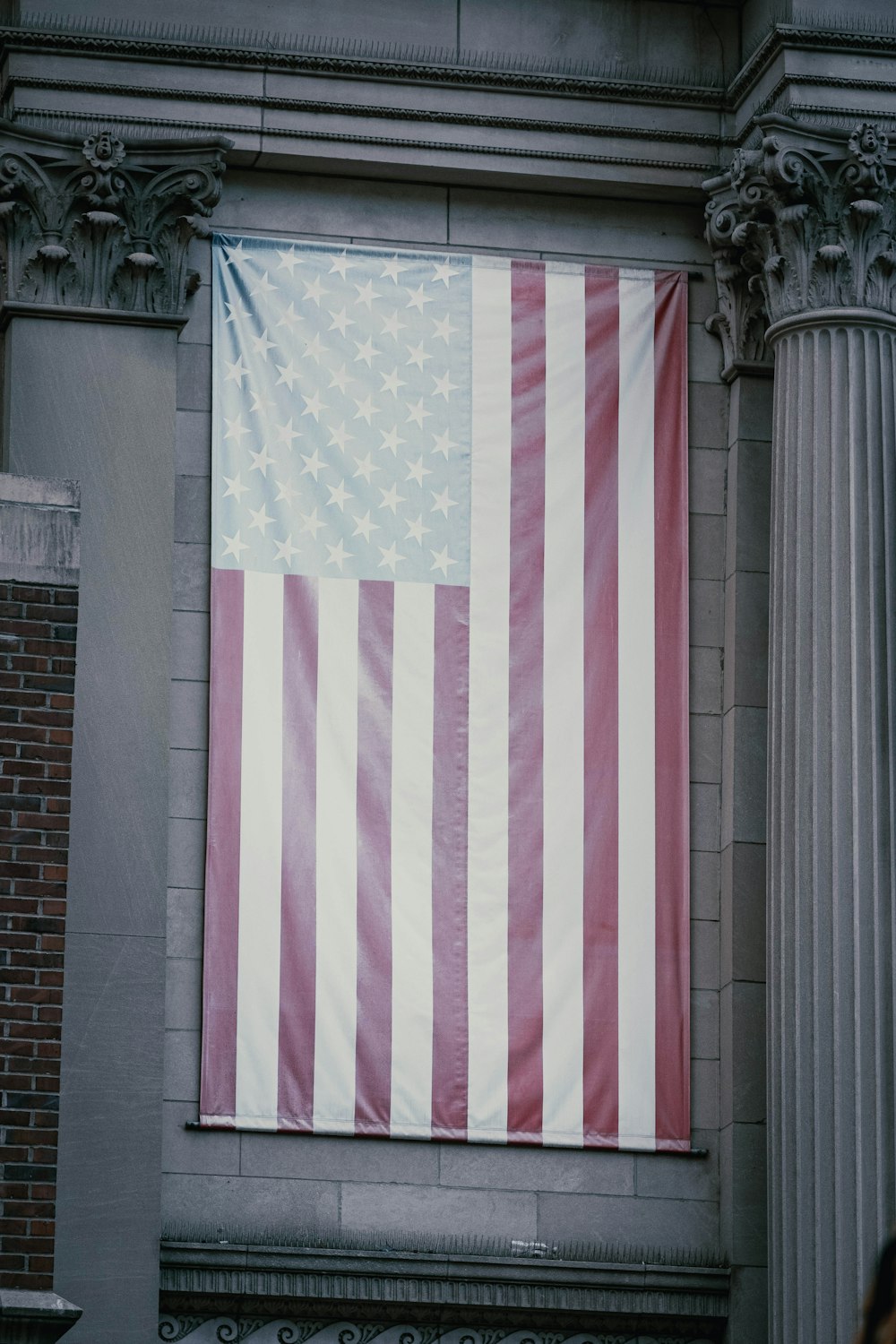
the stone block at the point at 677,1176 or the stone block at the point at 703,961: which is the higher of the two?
the stone block at the point at 703,961

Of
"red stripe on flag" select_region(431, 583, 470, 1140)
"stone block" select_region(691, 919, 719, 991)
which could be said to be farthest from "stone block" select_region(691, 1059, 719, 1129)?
"red stripe on flag" select_region(431, 583, 470, 1140)

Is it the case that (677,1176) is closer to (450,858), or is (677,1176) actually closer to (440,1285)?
(440,1285)

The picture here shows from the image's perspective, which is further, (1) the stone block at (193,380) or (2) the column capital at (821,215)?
(1) the stone block at (193,380)

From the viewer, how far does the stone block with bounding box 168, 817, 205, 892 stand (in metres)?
17.5

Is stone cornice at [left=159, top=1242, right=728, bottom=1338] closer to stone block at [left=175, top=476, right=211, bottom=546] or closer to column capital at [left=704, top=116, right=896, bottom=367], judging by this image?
stone block at [left=175, top=476, right=211, bottom=546]

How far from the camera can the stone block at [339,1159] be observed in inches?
672

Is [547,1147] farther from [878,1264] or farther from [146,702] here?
[878,1264]

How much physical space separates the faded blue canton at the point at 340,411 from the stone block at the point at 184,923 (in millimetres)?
2559

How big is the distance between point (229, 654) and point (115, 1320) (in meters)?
4.94

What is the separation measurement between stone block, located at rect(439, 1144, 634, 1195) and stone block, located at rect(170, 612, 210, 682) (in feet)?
13.2

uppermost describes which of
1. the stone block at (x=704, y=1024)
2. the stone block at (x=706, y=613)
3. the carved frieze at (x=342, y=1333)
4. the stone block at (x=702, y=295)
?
the stone block at (x=702, y=295)

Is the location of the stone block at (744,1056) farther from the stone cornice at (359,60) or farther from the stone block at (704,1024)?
the stone cornice at (359,60)

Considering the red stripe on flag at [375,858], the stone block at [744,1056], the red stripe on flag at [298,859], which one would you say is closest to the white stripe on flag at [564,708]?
the stone block at [744,1056]

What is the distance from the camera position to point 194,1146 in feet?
55.9
